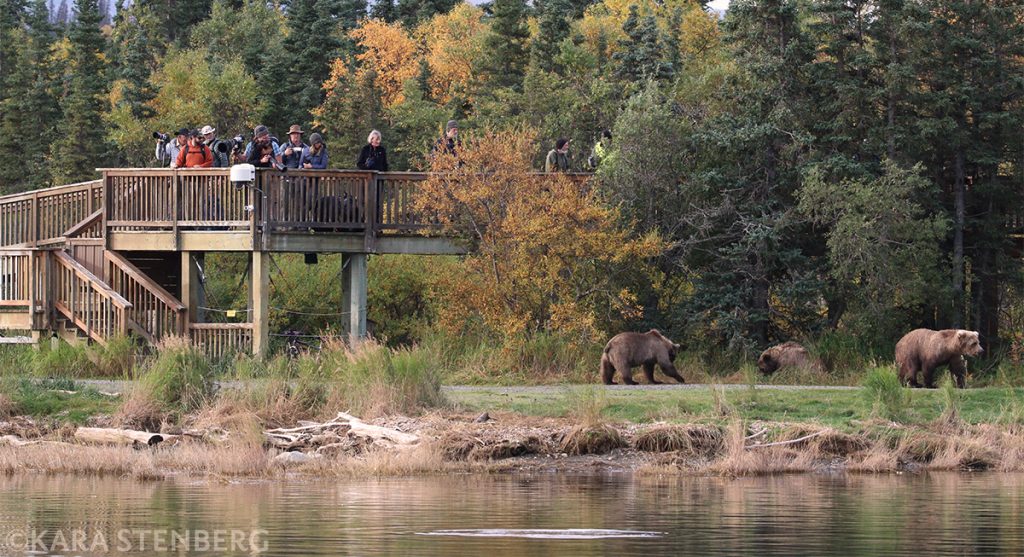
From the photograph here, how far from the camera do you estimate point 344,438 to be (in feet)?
72.4

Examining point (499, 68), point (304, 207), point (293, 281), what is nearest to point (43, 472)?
point (304, 207)

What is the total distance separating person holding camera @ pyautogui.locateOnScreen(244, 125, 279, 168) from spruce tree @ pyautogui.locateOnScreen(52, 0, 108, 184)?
39.9 meters

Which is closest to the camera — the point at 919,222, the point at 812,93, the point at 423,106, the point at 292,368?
the point at 292,368

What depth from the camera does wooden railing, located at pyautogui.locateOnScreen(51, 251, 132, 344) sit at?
1198 inches

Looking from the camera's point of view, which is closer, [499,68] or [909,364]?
[909,364]

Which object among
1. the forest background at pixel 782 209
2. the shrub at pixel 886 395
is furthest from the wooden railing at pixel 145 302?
the shrub at pixel 886 395

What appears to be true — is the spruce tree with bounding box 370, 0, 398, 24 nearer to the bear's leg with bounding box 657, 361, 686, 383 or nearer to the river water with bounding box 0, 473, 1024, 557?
the bear's leg with bounding box 657, 361, 686, 383

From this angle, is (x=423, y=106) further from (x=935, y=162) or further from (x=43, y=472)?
(x=43, y=472)

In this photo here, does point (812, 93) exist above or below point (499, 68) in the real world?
below

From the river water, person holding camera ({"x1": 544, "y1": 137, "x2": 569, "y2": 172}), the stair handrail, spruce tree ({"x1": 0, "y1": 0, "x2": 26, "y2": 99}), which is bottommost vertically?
the river water

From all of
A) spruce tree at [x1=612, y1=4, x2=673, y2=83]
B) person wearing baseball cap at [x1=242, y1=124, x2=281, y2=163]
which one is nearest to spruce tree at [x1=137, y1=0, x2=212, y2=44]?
spruce tree at [x1=612, y1=4, x2=673, y2=83]

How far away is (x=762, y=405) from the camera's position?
23344 mm

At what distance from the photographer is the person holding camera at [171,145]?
32188 millimetres

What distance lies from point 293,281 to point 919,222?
15.5 metres
